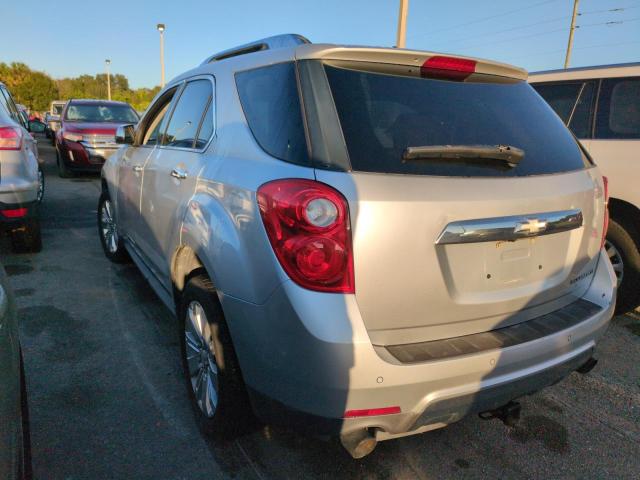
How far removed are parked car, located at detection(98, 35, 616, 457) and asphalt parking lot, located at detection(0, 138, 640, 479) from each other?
25 centimetres

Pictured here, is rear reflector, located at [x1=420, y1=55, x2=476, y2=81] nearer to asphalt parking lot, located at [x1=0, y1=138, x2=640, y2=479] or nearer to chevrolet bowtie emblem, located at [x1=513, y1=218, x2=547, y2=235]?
chevrolet bowtie emblem, located at [x1=513, y1=218, x2=547, y2=235]

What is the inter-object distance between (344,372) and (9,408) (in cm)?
100

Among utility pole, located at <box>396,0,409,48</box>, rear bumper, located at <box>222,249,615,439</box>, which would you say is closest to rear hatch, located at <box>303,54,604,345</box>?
rear bumper, located at <box>222,249,615,439</box>

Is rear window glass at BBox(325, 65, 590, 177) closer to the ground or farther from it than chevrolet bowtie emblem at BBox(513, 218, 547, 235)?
farther from it

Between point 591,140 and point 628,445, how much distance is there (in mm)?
2551

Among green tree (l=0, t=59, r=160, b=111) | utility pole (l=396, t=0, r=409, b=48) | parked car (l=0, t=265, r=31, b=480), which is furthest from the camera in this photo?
green tree (l=0, t=59, r=160, b=111)

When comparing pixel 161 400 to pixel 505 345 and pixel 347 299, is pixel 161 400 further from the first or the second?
pixel 505 345

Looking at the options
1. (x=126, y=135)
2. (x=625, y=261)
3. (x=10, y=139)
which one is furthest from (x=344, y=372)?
(x=10, y=139)

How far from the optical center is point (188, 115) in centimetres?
285

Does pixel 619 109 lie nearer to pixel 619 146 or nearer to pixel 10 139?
pixel 619 146

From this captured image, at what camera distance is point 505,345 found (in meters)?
1.79

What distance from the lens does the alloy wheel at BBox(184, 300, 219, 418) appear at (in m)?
2.15

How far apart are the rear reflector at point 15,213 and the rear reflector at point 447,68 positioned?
392 cm

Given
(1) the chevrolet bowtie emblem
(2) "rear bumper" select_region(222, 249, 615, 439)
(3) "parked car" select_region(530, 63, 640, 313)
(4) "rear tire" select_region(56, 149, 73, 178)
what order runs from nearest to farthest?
(2) "rear bumper" select_region(222, 249, 615, 439)
(1) the chevrolet bowtie emblem
(3) "parked car" select_region(530, 63, 640, 313)
(4) "rear tire" select_region(56, 149, 73, 178)
